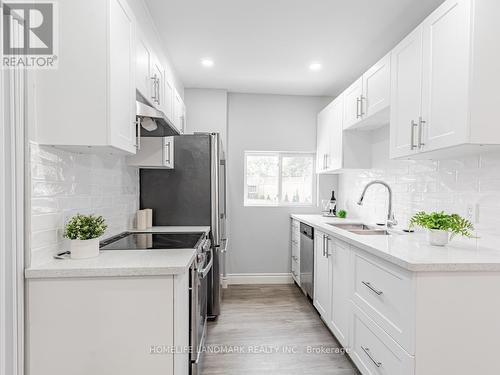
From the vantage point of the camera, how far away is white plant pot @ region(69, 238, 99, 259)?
1396mm

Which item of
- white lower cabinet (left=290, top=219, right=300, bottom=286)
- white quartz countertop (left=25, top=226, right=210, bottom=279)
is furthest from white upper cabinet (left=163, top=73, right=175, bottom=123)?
white lower cabinet (left=290, top=219, right=300, bottom=286)

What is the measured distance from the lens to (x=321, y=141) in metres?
3.88

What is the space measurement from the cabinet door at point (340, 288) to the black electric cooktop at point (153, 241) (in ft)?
3.63

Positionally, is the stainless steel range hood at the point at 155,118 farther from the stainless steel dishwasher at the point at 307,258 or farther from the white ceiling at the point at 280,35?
the stainless steel dishwasher at the point at 307,258

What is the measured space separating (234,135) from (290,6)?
6.72ft

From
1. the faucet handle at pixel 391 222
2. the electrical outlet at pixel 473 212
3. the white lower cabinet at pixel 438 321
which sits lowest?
the white lower cabinet at pixel 438 321

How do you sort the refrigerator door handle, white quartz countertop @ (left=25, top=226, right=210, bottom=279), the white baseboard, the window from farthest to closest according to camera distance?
the window → the white baseboard → the refrigerator door handle → white quartz countertop @ (left=25, top=226, right=210, bottom=279)

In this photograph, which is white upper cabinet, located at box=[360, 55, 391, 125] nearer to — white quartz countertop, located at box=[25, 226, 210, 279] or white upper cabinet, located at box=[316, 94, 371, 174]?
white upper cabinet, located at box=[316, 94, 371, 174]

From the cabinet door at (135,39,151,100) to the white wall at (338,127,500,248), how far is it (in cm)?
219

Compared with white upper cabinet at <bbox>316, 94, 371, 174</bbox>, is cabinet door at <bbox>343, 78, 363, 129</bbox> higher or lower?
higher

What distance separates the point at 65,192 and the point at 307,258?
8.17 feet

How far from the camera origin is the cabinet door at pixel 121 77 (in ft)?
4.41

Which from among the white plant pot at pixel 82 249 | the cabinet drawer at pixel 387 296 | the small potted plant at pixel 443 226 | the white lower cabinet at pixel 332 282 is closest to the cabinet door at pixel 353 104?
the white lower cabinet at pixel 332 282

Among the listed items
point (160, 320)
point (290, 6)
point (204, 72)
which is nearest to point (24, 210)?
point (160, 320)
